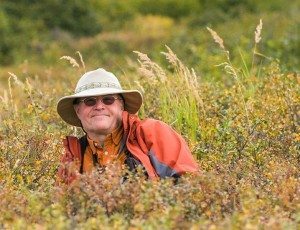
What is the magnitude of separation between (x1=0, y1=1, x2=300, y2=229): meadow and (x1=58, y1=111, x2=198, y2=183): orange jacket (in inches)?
6.3

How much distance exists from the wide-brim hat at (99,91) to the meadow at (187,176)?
1.87 ft

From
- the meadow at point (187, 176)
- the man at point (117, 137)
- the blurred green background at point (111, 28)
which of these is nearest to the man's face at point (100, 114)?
the man at point (117, 137)

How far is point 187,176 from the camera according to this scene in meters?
6.93

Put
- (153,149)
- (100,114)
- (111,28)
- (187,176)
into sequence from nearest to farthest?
1. (187,176)
2. (153,149)
3. (100,114)
4. (111,28)

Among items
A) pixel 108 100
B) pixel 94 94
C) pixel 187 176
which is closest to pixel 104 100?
pixel 108 100

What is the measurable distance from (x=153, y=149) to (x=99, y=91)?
1.84 feet

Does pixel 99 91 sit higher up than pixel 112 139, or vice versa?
pixel 99 91

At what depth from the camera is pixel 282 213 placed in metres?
5.97

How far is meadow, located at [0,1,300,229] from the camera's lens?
581cm

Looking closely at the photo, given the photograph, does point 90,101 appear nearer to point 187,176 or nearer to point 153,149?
point 153,149

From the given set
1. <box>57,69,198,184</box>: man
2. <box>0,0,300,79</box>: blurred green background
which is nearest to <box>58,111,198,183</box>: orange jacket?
<box>57,69,198,184</box>: man

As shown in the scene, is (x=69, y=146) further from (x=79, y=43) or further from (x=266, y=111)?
(x=79, y=43)

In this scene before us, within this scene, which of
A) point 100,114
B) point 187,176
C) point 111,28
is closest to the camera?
point 187,176

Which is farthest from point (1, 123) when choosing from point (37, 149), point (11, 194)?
point (11, 194)
